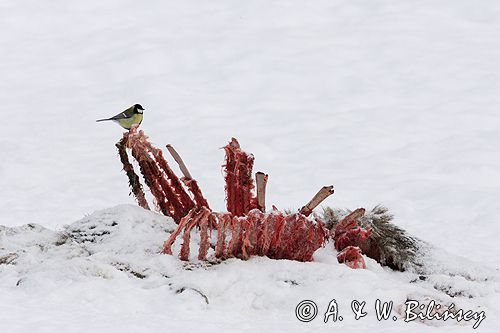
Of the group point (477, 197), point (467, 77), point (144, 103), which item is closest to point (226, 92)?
point (144, 103)

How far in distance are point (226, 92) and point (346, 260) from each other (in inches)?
364

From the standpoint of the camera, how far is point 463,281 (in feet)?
13.0

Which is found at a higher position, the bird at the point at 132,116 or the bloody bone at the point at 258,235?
the bird at the point at 132,116

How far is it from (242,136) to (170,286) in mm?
7875

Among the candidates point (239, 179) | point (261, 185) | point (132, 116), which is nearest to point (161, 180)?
point (239, 179)

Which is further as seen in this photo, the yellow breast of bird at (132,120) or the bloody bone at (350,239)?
the yellow breast of bird at (132,120)

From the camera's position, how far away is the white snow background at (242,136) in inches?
134

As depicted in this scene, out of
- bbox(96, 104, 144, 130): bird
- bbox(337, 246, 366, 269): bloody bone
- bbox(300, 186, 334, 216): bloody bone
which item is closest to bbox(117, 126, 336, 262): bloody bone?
bbox(300, 186, 334, 216): bloody bone

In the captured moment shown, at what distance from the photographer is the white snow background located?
341cm

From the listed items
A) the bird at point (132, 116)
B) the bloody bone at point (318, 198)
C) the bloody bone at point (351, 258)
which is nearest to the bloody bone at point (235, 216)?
the bloody bone at point (318, 198)

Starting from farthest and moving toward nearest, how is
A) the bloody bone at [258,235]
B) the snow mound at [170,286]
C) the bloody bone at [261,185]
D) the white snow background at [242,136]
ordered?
the bloody bone at [261,185], the bloody bone at [258,235], the white snow background at [242,136], the snow mound at [170,286]

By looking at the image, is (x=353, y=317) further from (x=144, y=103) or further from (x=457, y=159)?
(x=144, y=103)

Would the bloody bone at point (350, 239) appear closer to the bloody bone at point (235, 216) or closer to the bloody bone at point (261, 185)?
the bloody bone at point (235, 216)

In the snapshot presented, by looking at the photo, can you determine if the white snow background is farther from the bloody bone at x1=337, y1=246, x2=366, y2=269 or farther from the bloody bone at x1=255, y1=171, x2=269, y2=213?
the bloody bone at x1=255, y1=171, x2=269, y2=213
